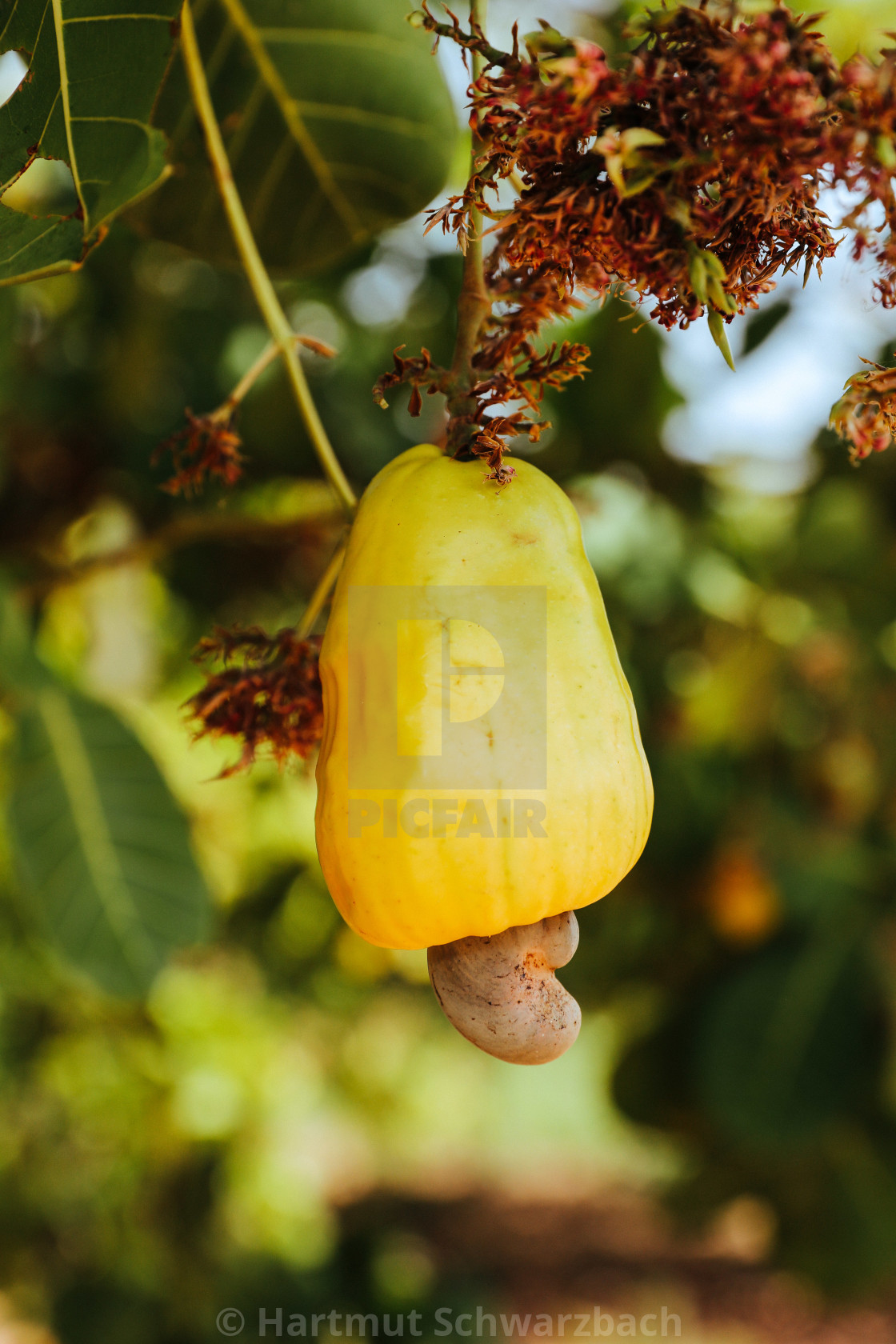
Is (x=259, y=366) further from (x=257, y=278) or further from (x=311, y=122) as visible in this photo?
(x=311, y=122)

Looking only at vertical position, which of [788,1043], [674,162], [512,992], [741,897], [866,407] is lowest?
[788,1043]

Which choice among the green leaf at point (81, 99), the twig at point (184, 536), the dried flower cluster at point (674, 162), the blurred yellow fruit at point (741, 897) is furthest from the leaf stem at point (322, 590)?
the blurred yellow fruit at point (741, 897)

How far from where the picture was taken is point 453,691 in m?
0.54

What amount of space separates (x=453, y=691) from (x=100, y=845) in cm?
123

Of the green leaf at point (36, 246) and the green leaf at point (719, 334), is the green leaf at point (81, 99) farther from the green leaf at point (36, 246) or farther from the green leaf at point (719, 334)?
the green leaf at point (719, 334)

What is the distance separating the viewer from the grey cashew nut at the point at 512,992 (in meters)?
0.55

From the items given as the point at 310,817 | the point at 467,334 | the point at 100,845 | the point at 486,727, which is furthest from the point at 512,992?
the point at 310,817

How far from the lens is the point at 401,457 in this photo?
0.62 m

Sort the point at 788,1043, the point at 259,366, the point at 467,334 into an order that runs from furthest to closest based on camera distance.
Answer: the point at 788,1043 → the point at 259,366 → the point at 467,334

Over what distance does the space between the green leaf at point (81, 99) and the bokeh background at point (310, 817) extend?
101 centimetres

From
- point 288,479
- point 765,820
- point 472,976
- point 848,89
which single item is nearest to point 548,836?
point 472,976

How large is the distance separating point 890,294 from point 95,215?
0.42m

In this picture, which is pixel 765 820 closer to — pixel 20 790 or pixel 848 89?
pixel 20 790

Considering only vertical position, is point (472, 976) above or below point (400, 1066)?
above
